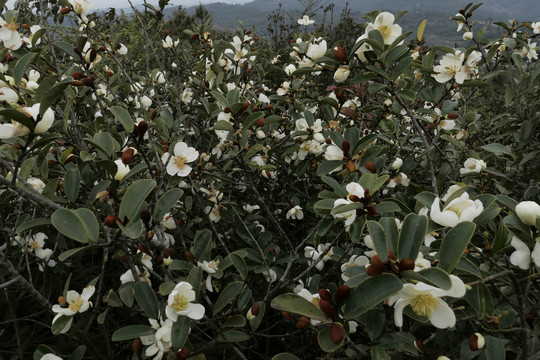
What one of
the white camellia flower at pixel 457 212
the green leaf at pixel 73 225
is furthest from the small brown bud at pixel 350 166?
the green leaf at pixel 73 225

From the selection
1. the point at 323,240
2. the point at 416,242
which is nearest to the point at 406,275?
the point at 416,242

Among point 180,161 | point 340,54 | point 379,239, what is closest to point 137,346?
point 180,161

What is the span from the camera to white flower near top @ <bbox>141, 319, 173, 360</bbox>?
96 centimetres

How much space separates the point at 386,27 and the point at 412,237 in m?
0.89

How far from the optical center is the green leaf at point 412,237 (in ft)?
2.41

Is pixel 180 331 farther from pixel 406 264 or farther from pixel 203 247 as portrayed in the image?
pixel 406 264

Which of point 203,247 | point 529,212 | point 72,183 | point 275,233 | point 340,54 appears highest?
point 340,54

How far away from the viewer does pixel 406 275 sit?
2.28ft

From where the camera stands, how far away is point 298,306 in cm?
77

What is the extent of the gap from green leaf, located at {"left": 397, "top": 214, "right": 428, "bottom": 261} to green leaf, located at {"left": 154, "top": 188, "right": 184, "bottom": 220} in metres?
0.63

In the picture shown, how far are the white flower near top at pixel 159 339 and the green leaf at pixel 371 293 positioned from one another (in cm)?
52

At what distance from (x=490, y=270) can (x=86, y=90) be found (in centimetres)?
178

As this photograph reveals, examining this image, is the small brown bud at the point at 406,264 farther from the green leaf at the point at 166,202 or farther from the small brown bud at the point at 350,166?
the green leaf at the point at 166,202

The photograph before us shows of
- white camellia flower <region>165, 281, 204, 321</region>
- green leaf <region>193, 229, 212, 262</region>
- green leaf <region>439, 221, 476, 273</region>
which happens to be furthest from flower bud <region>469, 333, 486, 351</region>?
green leaf <region>193, 229, 212, 262</region>
